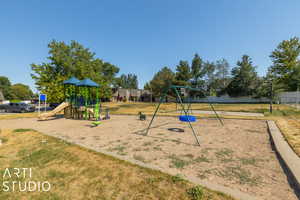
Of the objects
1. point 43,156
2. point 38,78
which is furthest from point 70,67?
point 43,156

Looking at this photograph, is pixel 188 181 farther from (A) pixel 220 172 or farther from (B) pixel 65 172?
(B) pixel 65 172

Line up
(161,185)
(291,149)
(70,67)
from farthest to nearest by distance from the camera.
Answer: (70,67) < (291,149) < (161,185)

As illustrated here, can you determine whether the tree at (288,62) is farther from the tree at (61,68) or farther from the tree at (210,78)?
the tree at (61,68)

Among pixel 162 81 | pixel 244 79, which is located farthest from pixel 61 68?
pixel 244 79

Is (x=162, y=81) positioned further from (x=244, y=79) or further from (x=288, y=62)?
(x=288, y=62)

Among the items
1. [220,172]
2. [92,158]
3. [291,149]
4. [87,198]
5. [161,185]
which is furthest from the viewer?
[291,149]

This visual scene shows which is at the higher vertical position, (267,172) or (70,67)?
(70,67)

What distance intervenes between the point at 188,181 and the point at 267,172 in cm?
199

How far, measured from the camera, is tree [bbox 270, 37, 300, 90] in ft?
94.8

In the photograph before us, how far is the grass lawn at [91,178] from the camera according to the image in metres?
2.10

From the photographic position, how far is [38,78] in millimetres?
17406

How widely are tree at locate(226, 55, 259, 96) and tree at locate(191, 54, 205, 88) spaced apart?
1010 cm

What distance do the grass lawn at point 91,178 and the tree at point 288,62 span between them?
39.5 meters

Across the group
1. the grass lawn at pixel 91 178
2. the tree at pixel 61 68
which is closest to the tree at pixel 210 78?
the tree at pixel 61 68
